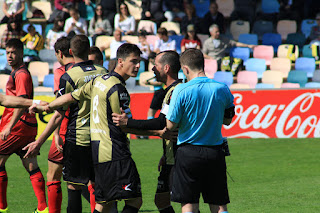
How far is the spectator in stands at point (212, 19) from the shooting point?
18.7m

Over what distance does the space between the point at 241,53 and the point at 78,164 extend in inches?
510

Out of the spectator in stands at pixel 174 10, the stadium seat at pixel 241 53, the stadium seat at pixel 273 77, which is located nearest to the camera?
the stadium seat at pixel 273 77

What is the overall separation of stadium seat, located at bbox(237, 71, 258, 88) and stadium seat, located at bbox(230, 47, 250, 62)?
4.06 ft

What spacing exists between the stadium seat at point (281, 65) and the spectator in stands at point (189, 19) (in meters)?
2.85

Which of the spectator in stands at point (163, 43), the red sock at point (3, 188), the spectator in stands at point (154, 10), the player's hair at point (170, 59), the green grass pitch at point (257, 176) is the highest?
the spectator in stands at point (154, 10)

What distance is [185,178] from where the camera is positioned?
544 centimetres

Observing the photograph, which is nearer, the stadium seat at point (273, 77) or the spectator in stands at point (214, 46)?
the stadium seat at point (273, 77)

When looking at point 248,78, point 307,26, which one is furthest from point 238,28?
point 248,78

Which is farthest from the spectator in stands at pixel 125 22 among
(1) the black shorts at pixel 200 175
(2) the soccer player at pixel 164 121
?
(1) the black shorts at pixel 200 175

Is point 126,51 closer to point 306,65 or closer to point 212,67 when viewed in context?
point 212,67

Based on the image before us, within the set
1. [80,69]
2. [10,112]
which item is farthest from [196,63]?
[10,112]

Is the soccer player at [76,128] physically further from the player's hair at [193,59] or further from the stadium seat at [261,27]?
the stadium seat at [261,27]

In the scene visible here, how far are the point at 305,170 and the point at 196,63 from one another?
5970mm

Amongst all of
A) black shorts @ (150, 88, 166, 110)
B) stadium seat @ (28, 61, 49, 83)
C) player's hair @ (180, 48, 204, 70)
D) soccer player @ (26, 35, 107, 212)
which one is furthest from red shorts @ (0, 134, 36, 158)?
stadium seat @ (28, 61, 49, 83)
